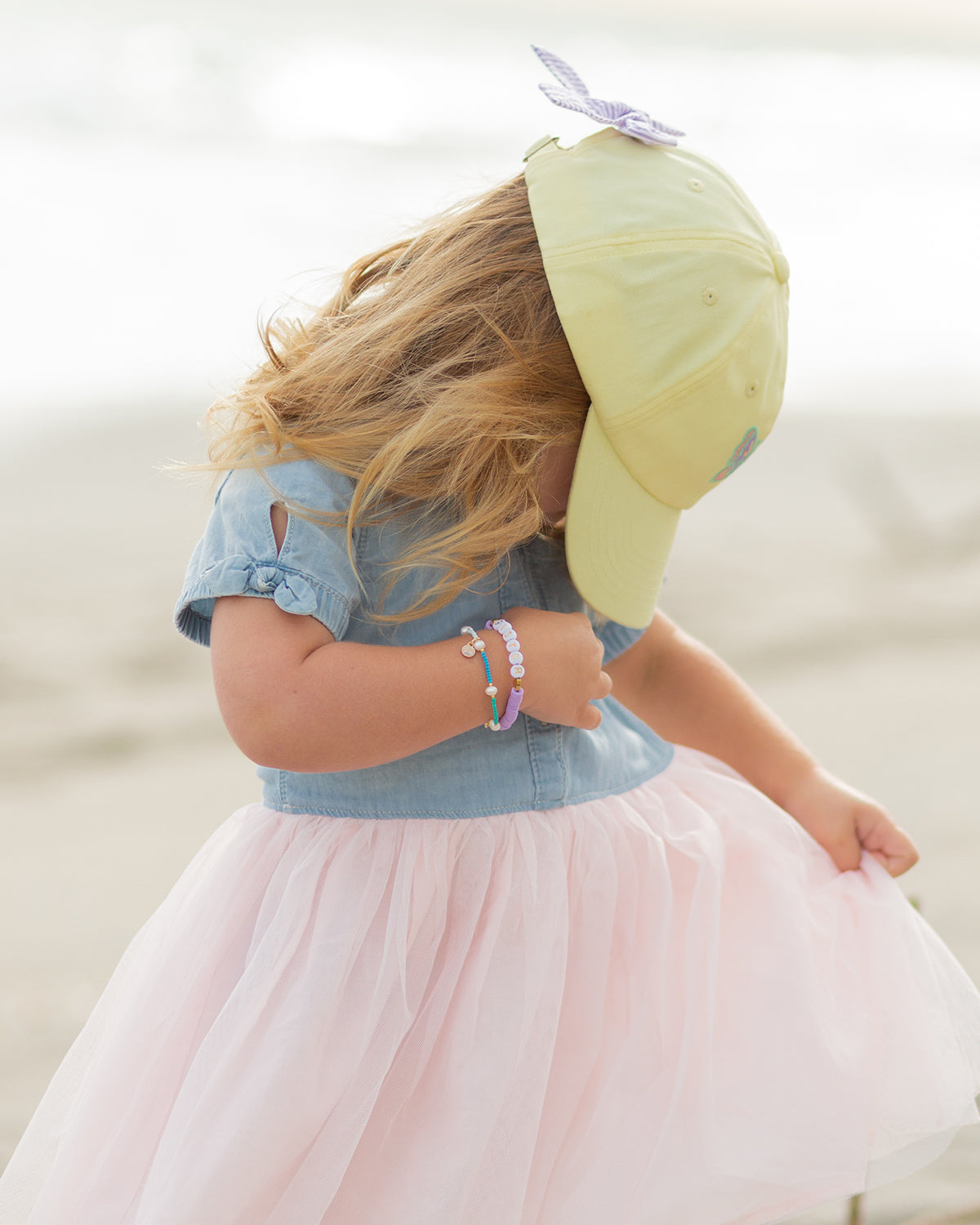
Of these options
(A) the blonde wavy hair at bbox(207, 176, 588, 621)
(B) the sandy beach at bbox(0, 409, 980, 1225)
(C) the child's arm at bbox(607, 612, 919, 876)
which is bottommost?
(B) the sandy beach at bbox(0, 409, 980, 1225)

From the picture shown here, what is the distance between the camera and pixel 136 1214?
57cm

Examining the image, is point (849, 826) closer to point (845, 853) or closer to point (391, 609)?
point (845, 853)

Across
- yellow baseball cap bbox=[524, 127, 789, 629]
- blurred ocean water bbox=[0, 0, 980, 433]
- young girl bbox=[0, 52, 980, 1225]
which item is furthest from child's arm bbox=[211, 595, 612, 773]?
blurred ocean water bbox=[0, 0, 980, 433]

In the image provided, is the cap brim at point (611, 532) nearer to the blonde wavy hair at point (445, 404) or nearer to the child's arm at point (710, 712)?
the blonde wavy hair at point (445, 404)

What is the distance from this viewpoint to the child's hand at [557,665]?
24.5 inches

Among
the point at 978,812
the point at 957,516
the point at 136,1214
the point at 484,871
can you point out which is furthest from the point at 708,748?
the point at 957,516

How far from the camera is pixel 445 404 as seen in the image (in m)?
0.61

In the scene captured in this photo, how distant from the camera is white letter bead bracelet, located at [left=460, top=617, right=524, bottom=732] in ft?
1.99

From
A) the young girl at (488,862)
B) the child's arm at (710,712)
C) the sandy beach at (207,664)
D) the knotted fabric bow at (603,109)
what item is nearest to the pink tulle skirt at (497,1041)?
the young girl at (488,862)

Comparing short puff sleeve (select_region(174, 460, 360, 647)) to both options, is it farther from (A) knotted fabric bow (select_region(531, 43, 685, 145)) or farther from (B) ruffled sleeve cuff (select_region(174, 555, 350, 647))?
(A) knotted fabric bow (select_region(531, 43, 685, 145))

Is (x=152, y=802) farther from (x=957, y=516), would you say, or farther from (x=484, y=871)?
(x=957, y=516)

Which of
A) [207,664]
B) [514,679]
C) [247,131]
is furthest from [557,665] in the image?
[247,131]

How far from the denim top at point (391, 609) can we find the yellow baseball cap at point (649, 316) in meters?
0.08

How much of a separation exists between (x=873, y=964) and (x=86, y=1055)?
52 centimetres
